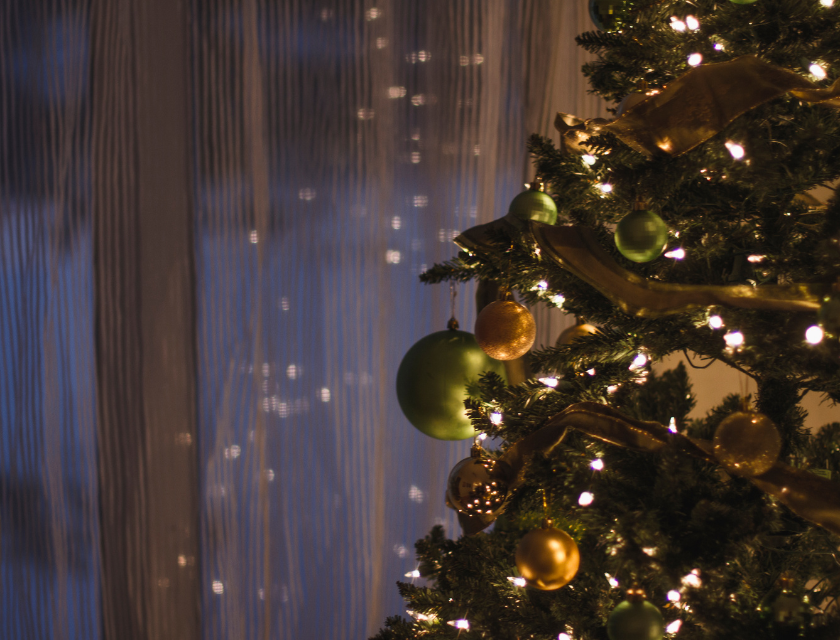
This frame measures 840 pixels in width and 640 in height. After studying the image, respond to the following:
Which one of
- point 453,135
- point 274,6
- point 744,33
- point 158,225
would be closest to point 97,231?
point 158,225

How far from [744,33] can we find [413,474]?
3.22ft

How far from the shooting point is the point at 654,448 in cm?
54

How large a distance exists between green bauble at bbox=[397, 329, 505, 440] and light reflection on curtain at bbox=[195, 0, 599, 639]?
44 centimetres

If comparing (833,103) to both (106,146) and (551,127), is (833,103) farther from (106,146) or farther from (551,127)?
(106,146)

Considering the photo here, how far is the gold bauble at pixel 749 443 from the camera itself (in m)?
0.50

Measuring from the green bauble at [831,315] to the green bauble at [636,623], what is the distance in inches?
10.0

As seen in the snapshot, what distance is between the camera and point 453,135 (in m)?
1.25

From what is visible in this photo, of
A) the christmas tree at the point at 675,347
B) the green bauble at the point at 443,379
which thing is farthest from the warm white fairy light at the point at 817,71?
the green bauble at the point at 443,379

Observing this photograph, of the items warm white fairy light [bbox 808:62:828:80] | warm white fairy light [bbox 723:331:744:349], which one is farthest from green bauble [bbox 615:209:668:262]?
warm white fairy light [bbox 808:62:828:80]

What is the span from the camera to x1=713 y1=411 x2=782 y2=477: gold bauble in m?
0.50

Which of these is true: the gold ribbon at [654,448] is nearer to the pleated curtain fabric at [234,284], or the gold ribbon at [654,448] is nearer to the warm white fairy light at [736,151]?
the warm white fairy light at [736,151]

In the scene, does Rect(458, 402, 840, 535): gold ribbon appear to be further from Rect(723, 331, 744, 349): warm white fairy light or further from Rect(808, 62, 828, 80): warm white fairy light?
Rect(808, 62, 828, 80): warm white fairy light

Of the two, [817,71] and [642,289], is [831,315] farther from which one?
[817,71]

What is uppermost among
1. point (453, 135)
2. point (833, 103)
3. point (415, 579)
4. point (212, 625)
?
point (453, 135)
